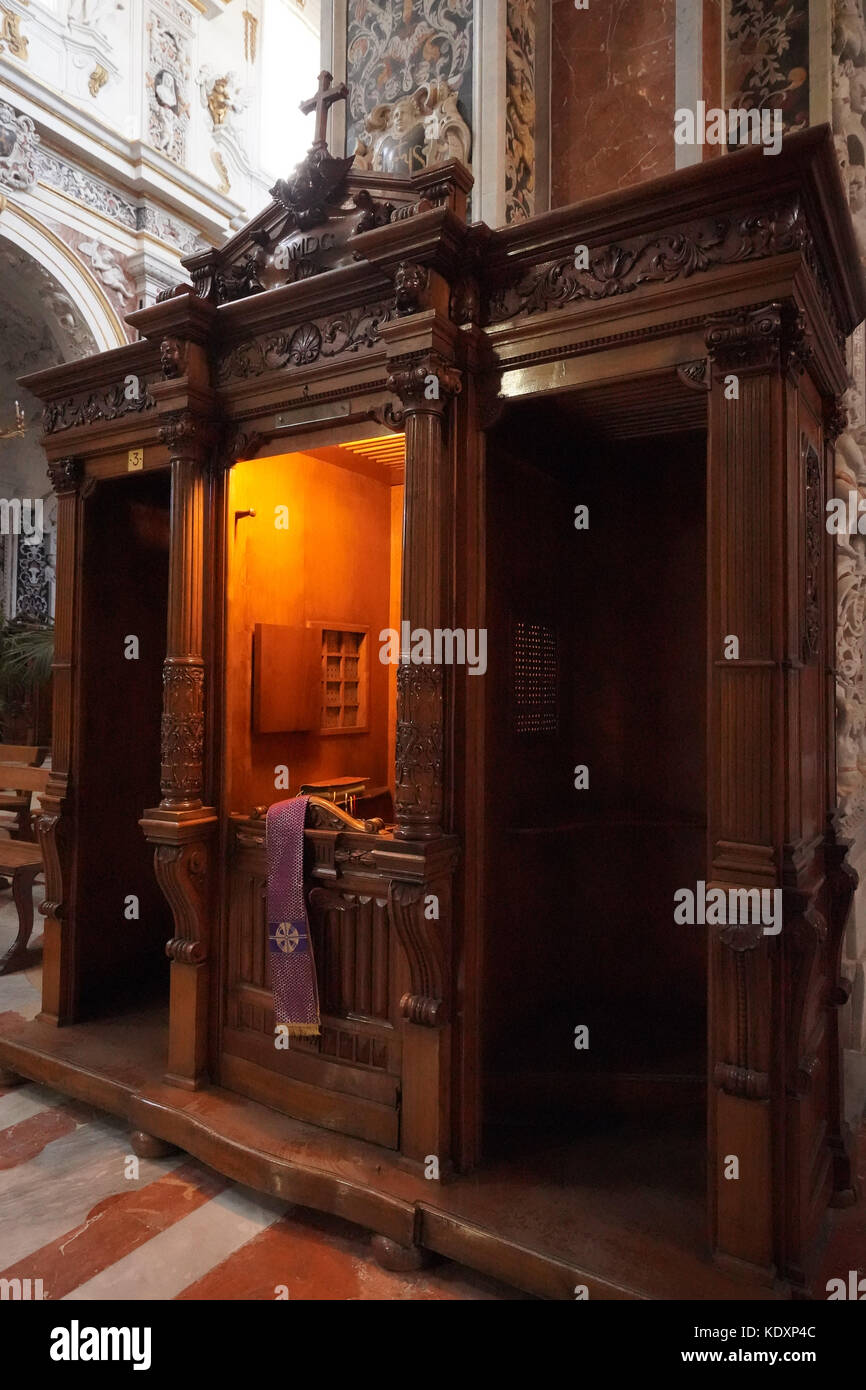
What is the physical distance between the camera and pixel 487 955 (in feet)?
9.73

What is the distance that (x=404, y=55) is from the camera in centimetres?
402

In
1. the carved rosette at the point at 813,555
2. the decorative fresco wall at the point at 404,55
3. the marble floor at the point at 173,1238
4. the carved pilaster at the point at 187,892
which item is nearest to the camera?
the marble floor at the point at 173,1238

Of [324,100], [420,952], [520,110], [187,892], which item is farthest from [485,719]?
[520,110]

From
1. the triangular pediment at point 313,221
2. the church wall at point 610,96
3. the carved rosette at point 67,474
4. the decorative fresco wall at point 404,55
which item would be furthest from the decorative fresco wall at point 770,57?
the carved rosette at point 67,474

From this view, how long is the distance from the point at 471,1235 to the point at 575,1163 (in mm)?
479

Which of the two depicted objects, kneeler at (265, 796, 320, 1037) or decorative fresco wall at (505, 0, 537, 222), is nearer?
kneeler at (265, 796, 320, 1037)

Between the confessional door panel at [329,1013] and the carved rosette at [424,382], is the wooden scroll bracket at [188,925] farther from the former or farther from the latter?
the carved rosette at [424,382]

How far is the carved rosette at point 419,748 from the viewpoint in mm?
2547

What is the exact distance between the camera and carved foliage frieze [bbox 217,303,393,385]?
9.30 feet

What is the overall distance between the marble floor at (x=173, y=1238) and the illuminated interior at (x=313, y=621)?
1.29 metres

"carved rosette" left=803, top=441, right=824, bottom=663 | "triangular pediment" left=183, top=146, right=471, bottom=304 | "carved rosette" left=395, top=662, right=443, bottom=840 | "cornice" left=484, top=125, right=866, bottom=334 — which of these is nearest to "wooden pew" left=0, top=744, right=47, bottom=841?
"triangular pediment" left=183, top=146, right=471, bottom=304

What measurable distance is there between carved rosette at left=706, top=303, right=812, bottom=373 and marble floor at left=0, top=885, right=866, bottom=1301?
2.39 m

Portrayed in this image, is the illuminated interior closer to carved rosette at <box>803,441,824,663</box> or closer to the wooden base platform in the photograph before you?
the wooden base platform
